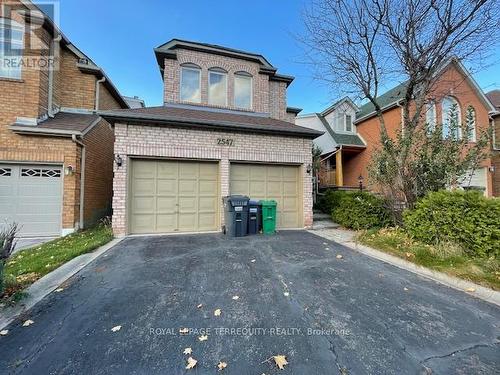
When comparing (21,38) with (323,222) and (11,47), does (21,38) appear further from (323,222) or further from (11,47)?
(323,222)

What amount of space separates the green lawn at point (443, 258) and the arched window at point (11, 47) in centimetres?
1280

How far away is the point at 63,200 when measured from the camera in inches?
305

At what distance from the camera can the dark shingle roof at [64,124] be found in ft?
24.3

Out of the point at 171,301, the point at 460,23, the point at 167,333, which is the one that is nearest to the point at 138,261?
the point at 171,301

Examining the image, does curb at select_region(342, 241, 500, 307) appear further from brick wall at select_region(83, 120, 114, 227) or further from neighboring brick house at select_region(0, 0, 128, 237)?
brick wall at select_region(83, 120, 114, 227)

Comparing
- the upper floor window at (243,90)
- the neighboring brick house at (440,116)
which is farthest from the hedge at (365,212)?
the upper floor window at (243,90)

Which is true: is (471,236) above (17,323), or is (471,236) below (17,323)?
above

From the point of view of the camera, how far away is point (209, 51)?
9.91 m

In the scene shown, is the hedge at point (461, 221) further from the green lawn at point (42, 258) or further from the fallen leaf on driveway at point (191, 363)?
the green lawn at point (42, 258)

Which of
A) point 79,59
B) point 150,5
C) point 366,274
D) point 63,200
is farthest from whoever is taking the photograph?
point 79,59

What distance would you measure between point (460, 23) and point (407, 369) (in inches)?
384

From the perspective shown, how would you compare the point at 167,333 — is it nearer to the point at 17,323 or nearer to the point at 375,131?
the point at 17,323

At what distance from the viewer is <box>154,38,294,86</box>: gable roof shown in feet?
30.9

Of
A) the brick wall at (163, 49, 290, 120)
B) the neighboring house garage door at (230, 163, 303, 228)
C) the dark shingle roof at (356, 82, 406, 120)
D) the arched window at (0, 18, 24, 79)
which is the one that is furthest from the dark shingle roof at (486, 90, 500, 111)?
the arched window at (0, 18, 24, 79)
